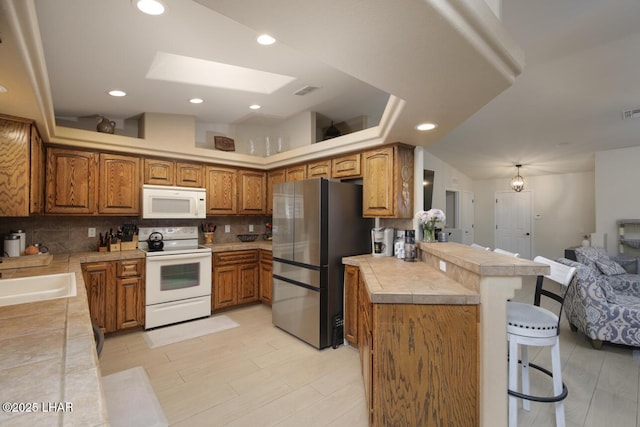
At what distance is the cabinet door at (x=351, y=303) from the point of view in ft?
9.64

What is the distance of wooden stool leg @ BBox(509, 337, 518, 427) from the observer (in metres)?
1.83

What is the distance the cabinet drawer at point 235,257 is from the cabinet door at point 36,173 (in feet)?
6.06

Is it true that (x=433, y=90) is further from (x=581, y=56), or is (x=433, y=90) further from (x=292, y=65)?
(x=581, y=56)

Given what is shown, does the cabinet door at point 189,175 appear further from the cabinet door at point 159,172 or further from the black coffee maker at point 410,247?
the black coffee maker at point 410,247

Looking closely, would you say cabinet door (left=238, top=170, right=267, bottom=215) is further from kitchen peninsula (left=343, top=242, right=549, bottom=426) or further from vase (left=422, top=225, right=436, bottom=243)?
kitchen peninsula (left=343, top=242, right=549, bottom=426)

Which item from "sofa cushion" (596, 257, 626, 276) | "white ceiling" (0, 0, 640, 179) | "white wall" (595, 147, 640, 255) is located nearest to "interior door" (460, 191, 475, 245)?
"white wall" (595, 147, 640, 255)

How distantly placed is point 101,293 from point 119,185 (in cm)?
124

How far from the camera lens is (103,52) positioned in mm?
2264

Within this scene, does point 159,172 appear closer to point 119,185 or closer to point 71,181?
point 119,185

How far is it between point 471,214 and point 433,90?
756 cm

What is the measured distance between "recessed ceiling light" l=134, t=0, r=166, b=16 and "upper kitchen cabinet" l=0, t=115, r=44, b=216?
1475mm

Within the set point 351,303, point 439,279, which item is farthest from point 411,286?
point 351,303

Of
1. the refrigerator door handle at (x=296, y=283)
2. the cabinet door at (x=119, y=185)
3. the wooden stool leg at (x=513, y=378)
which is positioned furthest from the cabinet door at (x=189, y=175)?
the wooden stool leg at (x=513, y=378)

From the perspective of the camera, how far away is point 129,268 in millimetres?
3387
